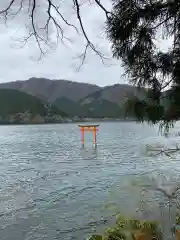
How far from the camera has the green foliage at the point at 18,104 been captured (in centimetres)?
15250

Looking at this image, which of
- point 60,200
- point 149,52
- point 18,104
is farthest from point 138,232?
point 18,104

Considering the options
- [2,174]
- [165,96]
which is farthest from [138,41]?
[2,174]

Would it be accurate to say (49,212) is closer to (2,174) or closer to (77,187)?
(77,187)

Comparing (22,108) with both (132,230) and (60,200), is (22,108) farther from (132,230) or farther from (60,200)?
(132,230)

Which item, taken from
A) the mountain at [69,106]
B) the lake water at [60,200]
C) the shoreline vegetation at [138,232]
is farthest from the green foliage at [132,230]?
the mountain at [69,106]

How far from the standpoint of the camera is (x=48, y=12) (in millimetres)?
3510

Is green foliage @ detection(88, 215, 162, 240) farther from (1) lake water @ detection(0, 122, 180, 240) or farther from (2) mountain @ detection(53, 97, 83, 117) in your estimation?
(2) mountain @ detection(53, 97, 83, 117)

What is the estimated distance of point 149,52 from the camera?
3814 millimetres

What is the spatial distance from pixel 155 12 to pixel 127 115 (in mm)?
1177

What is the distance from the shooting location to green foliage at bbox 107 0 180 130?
3.61 m

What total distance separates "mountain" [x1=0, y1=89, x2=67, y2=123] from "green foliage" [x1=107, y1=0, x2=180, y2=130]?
15094 centimetres

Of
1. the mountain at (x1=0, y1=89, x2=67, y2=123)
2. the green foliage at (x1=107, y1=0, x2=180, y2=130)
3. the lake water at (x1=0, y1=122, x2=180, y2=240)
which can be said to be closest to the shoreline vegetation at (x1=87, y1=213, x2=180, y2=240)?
the lake water at (x1=0, y1=122, x2=180, y2=240)

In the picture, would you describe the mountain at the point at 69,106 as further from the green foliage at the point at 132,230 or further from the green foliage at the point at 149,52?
the green foliage at the point at 149,52

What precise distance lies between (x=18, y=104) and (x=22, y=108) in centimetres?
258
